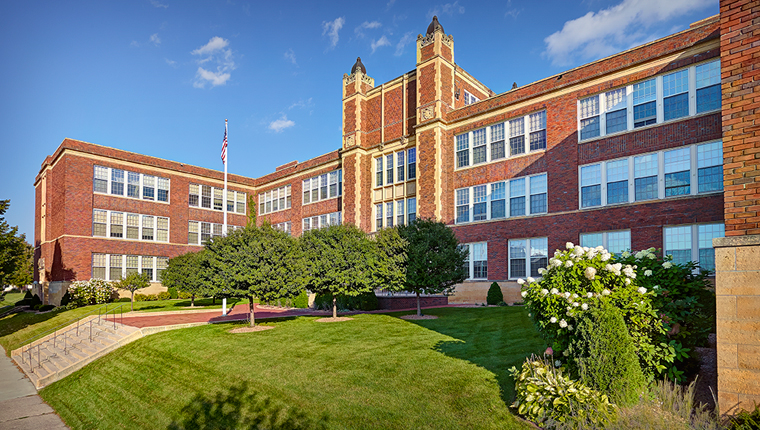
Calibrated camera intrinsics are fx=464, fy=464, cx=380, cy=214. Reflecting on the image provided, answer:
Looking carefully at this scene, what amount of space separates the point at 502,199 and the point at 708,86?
11.3m

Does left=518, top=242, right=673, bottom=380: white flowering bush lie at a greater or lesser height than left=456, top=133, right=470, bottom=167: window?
lesser

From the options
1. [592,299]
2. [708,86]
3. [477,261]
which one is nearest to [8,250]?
[477,261]

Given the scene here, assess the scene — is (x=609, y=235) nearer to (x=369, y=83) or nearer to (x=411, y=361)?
(x=411, y=361)

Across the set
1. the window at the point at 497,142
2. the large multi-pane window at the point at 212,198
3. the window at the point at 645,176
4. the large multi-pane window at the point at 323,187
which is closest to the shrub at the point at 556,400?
the window at the point at 645,176

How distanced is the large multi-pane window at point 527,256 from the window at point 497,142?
5.31 meters

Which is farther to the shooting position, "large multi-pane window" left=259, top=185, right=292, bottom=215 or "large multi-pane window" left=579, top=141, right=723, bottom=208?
"large multi-pane window" left=259, top=185, right=292, bottom=215

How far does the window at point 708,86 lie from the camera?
66.6 ft

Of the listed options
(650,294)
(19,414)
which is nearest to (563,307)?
(650,294)

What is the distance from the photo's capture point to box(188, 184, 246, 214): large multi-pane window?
4722 cm

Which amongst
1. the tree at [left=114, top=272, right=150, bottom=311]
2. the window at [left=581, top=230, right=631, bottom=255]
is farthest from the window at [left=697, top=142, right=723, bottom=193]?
the tree at [left=114, top=272, right=150, bottom=311]

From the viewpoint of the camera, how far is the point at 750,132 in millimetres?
6977

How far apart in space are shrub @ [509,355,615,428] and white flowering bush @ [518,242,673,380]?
1.72ft

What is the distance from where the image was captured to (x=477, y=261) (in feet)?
93.9

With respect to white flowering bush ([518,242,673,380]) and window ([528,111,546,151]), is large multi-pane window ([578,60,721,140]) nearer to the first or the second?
window ([528,111,546,151])
